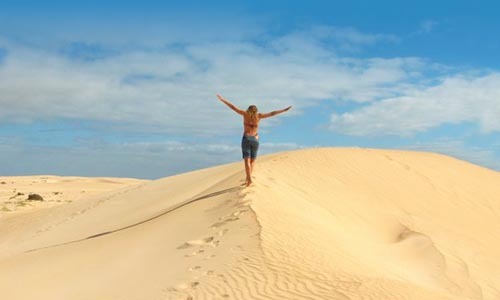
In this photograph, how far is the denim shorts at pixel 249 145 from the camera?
1023 cm

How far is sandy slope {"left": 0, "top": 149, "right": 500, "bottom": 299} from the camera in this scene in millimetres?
6391

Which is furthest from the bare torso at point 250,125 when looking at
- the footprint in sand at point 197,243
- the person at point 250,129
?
the footprint in sand at point 197,243

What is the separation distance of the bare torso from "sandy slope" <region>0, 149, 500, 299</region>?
117 centimetres

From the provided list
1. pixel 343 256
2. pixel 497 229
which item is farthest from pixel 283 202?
pixel 497 229

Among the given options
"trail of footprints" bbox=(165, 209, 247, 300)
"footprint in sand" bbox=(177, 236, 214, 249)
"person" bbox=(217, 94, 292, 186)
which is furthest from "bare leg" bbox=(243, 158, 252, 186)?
"footprint in sand" bbox=(177, 236, 214, 249)

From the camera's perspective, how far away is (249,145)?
33.6ft

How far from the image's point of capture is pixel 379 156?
1692 centimetres

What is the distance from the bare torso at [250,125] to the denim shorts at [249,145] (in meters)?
0.08

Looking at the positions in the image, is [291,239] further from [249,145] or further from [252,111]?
[252,111]

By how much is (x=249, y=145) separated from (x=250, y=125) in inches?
16.2

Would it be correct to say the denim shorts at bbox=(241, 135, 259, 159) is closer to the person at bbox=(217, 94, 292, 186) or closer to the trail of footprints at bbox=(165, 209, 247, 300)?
the person at bbox=(217, 94, 292, 186)

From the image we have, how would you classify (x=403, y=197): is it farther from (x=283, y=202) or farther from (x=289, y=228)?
(x=289, y=228)

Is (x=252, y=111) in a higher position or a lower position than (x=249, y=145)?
higher

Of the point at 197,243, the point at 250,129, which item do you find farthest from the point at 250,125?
the point at 197,243
